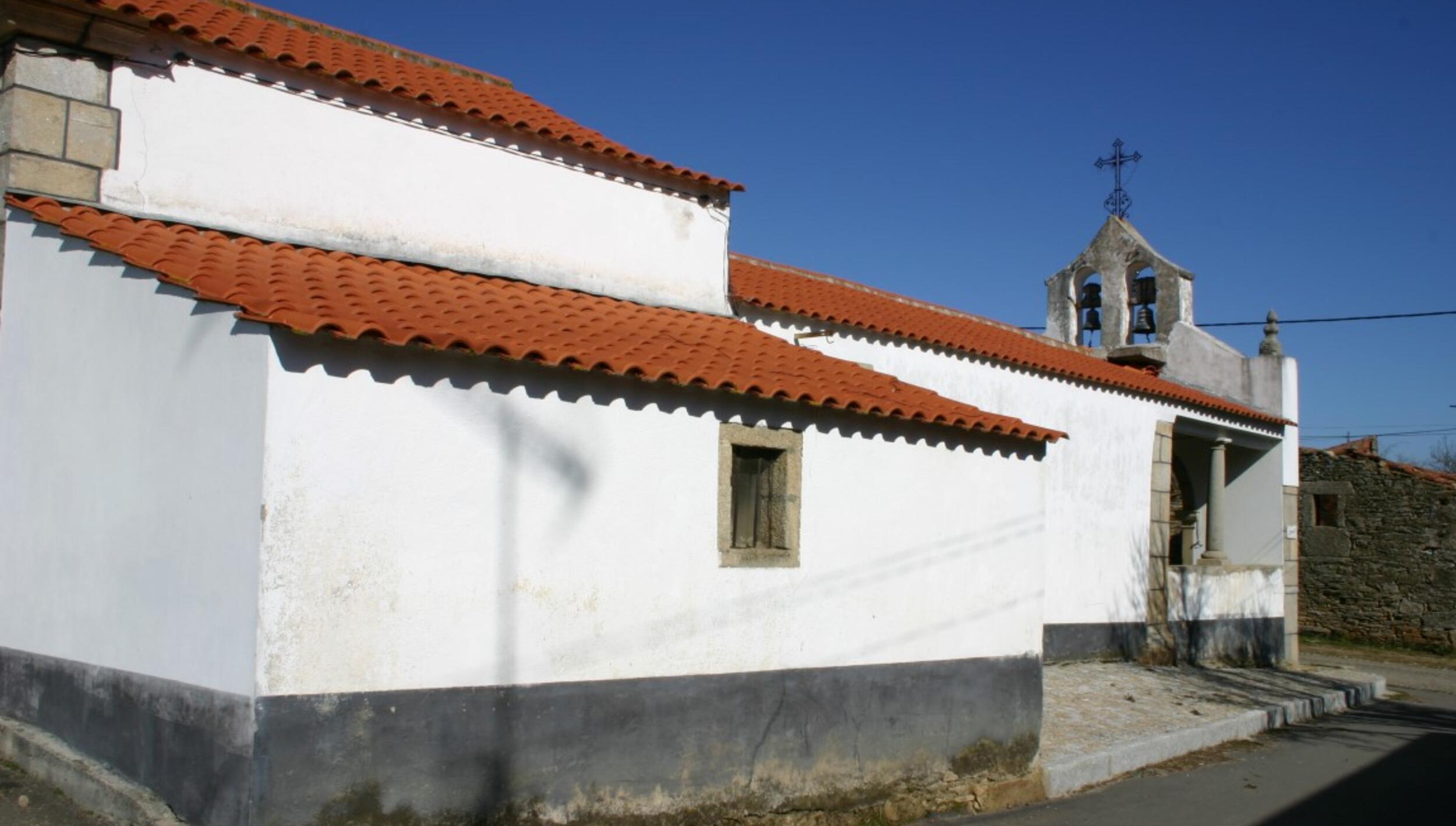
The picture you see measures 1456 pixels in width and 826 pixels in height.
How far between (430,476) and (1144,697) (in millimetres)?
9735

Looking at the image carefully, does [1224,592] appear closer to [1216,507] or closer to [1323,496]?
[1216,507]

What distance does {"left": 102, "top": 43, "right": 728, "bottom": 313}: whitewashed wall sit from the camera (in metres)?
7.73

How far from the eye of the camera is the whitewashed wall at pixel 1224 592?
16828 millimetres

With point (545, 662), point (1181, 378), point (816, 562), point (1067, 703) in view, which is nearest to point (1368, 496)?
point (1181, 378)

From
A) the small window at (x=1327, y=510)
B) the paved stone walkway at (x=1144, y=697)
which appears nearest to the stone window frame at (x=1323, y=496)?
the small window at (x=1327, y=510)

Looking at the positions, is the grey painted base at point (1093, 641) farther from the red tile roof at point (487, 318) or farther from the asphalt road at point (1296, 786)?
the red tile roof at point (487, 318)

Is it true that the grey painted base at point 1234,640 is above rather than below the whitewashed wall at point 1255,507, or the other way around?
below

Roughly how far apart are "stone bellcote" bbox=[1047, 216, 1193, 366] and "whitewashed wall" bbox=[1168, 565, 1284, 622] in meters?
3.68

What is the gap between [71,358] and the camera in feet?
21.8

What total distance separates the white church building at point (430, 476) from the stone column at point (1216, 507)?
10448 millimetres

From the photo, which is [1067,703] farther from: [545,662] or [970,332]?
[545,662]

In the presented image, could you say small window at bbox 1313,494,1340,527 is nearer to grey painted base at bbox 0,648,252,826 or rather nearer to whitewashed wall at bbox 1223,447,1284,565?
whitewashed wall at bbox 1223,447,1284,565

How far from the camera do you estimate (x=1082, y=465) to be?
15055 mm

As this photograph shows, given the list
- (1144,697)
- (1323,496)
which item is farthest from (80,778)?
(1323,496)
